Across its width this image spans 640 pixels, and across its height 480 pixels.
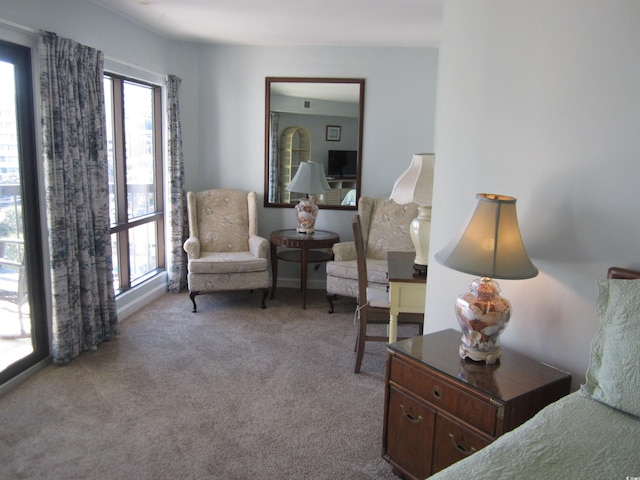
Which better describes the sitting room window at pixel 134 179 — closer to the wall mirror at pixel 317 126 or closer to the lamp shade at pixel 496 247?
the wall mirror at pixel 317 126

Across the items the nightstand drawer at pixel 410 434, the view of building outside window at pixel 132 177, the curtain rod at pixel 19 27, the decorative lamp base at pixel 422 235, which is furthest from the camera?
the view of building outside window at pixel 132 177

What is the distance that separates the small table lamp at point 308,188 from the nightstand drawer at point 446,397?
117 inches

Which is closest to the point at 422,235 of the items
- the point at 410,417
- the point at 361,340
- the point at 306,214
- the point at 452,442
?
the point at 361,340

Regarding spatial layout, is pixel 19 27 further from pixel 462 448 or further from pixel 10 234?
pixel 462 448

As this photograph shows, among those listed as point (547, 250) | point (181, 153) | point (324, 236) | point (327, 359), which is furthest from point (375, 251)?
point (547, 250)

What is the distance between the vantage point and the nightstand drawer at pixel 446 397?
1.80 m

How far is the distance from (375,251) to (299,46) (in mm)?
2256

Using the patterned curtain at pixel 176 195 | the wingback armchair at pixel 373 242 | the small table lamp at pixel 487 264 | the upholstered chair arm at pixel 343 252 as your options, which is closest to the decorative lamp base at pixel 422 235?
the small table lamp at pixel 487 264

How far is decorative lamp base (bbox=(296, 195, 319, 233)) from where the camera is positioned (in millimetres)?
5020

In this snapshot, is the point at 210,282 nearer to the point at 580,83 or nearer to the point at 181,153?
the point at 181,153

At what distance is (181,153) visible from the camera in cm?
502

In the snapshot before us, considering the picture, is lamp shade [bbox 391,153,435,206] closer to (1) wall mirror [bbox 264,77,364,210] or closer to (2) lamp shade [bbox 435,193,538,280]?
(2) lamp shade [bbox 435,193,538,280]

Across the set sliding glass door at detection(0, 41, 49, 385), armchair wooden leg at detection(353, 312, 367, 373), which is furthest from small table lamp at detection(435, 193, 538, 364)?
sliding glass door at detection(0, 41, 49, 385)

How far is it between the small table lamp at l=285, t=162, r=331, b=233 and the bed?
3443mm
